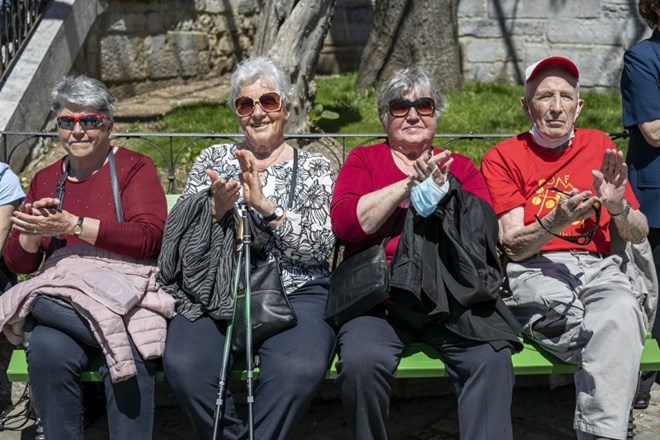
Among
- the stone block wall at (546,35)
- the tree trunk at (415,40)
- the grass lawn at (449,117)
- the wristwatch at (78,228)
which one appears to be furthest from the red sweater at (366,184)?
the stone block wall at (546,35)

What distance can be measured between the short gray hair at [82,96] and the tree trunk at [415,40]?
5.43 metres

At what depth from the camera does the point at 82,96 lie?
427cm

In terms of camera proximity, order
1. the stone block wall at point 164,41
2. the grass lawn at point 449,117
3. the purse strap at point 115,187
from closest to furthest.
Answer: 1. the purse strap at point 115,187
2. the grass lawn at point 449,117
3. the stone block wall at point 164,41

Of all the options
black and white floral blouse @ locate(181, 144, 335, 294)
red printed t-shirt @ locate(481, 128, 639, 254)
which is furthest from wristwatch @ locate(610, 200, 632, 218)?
black and white floral blouse @ locate(181, 144, 335, 294)

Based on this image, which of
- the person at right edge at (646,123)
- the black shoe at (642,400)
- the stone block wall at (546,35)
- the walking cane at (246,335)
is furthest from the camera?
the stone block wall at (546,35)

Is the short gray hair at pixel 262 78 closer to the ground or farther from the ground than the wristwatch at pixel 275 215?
farther from the ground

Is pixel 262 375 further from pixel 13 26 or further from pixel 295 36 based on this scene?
pixel 13 26

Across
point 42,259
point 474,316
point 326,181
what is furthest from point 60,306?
point 474,316

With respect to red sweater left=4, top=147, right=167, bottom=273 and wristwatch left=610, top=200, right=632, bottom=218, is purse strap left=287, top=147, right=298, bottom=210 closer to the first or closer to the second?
red sweater left=4, top=147, right=167, bottom=273

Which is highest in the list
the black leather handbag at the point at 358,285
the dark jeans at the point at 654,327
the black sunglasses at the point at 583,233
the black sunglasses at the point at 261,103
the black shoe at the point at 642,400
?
the black sunglasses at the point at 261,103

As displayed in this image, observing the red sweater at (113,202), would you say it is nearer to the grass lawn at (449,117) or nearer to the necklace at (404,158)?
the necklace at (404,158)

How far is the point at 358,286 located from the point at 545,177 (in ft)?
3.45

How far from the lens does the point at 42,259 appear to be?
4352mm

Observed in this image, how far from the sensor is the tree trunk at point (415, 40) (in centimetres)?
945
